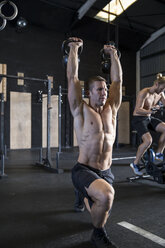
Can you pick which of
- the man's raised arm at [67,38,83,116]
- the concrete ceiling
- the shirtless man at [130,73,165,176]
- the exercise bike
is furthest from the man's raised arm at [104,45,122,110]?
the concrete ceiling

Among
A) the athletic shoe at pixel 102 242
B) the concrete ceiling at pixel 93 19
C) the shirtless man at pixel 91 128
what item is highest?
the concrete ceiling at pixel 93 19

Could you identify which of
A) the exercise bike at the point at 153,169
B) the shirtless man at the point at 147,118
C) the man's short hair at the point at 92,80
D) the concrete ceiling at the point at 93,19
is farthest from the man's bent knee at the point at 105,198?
the concrete ceiling at the point at 93,19

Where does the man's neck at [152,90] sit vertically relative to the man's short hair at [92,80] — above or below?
above

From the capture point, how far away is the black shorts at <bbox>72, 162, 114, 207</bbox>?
1.46 metres

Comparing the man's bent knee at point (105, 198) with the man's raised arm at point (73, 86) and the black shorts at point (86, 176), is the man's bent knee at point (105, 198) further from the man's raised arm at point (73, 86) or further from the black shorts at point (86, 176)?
the man's raised arm at point (73, 86)

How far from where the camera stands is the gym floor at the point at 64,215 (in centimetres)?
153

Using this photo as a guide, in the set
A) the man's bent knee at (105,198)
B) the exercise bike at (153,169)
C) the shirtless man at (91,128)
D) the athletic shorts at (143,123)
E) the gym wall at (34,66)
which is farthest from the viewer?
the gym wall at (34,66)

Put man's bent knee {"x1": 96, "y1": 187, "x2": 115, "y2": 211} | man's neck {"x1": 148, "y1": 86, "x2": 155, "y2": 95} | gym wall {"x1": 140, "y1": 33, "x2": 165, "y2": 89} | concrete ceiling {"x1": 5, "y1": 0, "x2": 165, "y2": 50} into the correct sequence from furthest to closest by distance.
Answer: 1. gym wall {"x1": 140, "y1": 33, "x2": 165, "y2": 89}
2. concrete ceiling {"x1": 5, "y1": 0, "x2": 165, "y2": 50}
3. man's neck {"x1": 148, "y1": 86, "x2": 155, "y2": 95}
4. man's bent knee {"x1": 96, "y1": 187, "x2": 115, "y2": 211}

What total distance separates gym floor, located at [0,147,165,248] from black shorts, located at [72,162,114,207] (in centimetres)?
35

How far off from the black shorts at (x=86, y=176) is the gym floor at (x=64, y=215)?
0.35 meters

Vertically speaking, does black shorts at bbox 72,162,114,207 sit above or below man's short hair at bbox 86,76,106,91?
below

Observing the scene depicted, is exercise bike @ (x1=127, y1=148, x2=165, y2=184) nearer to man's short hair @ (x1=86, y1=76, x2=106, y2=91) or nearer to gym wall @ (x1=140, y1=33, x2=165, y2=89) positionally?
man's short hair @ (x1=86, y1=76, x2=106, y2=91)

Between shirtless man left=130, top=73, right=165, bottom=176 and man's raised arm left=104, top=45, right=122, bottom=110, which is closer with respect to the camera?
man's raised arm left=104, top=45, right=122, bottom=110

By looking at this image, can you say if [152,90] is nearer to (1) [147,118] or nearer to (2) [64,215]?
(1) [147,118]
